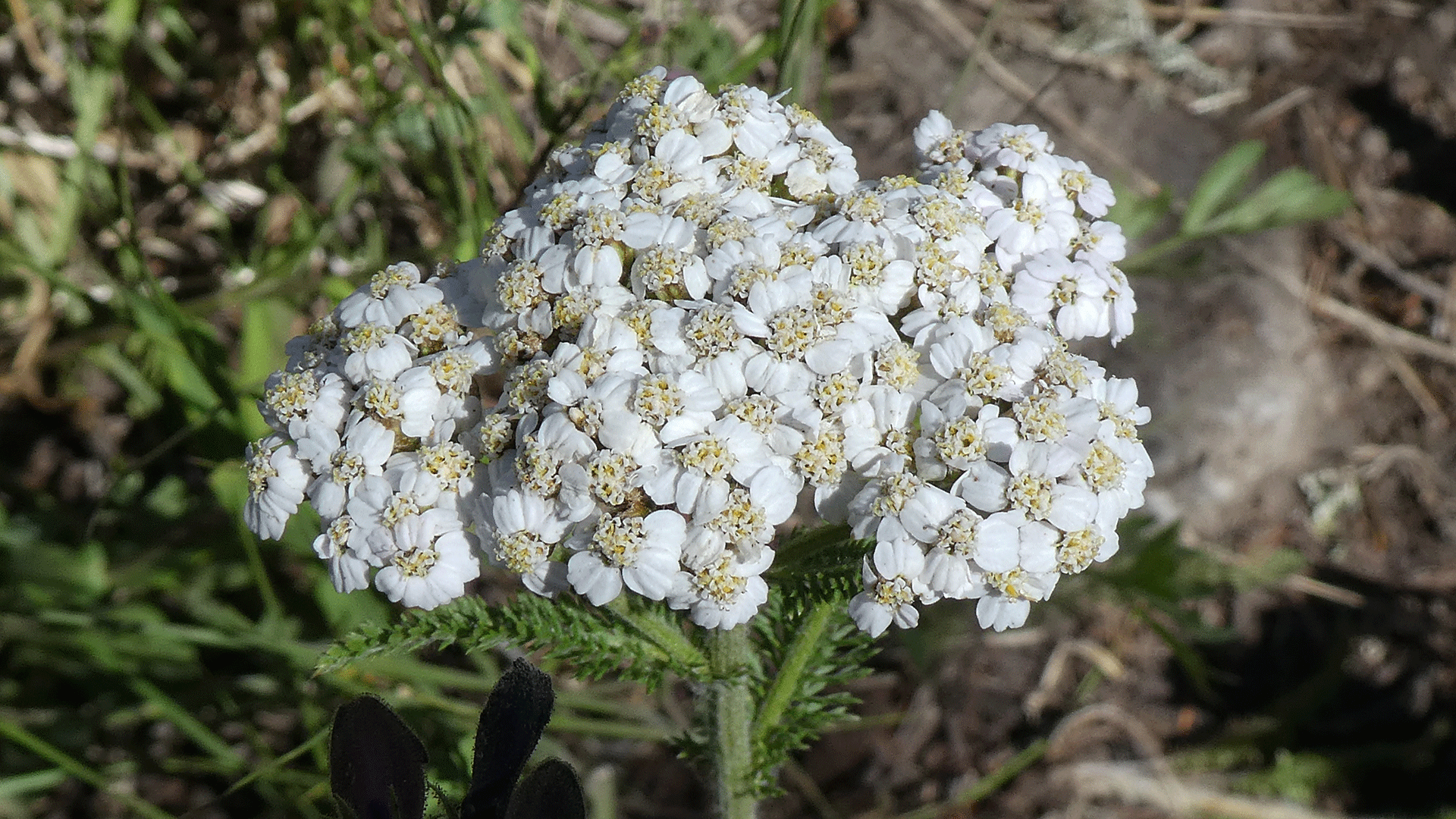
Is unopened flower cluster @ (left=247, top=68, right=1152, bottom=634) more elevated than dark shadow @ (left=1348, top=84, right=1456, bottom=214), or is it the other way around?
dark shadow @ (left=1348, top=84, right=1456, bottom=214)

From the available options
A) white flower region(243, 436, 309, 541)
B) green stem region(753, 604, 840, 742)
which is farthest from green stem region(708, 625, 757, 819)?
white flower region(243, 436, 309, 541)

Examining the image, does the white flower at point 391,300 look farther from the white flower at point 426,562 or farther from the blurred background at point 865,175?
the blurred background at point 865,175

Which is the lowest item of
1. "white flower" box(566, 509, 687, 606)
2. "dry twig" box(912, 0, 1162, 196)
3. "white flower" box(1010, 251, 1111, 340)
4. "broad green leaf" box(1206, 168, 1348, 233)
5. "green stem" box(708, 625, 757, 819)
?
"green stem" box(708, 625, 757, 819)

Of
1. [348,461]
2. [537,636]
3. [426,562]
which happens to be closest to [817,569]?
[537,636]

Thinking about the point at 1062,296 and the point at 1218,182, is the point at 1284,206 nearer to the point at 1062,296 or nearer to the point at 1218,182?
the point at 1218,182

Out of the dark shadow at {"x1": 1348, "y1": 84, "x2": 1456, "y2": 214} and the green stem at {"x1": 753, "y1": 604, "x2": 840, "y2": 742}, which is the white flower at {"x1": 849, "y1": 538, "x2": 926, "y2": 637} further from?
the dark shadow at {"x1": 1348, "y1": 84, "x2": 1456, "y2": 214}

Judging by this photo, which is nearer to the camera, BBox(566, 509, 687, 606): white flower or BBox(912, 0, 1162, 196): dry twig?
BBox(566, 509, 687, 606): white flower

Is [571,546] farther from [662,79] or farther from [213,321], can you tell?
[213,321]
